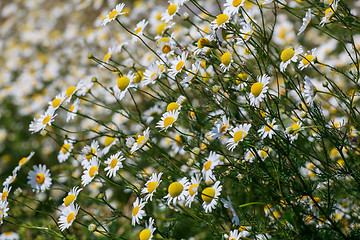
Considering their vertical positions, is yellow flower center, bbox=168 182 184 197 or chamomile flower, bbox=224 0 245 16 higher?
chamomile flower, bbox=224 0 245 16

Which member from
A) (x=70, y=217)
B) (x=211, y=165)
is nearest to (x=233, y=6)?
(x=211, y=165)

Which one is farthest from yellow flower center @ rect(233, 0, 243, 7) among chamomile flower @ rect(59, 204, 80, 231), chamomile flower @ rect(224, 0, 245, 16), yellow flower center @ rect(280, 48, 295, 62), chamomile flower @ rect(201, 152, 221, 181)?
chamomile flower @ rect(59, 204, 80, 231)

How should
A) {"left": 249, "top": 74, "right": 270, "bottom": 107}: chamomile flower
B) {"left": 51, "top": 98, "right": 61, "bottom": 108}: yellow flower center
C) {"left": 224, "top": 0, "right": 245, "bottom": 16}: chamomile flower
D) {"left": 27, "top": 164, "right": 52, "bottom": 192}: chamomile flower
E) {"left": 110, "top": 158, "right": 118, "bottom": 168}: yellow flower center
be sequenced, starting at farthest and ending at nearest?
{"left": 27, "top": 164, "right": 52, "bottom": 192}: chamomile flower < {"left": 51, "top": 98, "right": 61, "bottom": 108}: yellow flower center < {"left": 110, "top": 158, "right": 118, "bottom": 168}: yellow flower center < {"left": 224, "top": 0, "right": 245, "bottom": 16}: chamomile flower < {"left": 249, "top": 74, "right": 270, "bottom": 107}: chamomile flower

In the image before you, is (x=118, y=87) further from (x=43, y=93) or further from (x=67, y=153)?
(x=43, y=93)

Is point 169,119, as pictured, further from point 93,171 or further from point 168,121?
point 93,171

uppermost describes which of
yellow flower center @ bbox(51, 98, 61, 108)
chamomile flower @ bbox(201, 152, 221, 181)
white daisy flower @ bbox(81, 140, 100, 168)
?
yellow flower center @ bbox(51, 98, 61, 108)

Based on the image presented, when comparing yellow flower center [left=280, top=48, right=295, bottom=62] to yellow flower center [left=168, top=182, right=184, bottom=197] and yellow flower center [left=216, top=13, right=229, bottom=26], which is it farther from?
yellow flower center [left=168, top=182, right=184, bottom=197]

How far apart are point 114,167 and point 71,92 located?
462 mm

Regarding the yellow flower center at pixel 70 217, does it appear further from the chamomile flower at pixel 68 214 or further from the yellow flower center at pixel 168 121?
the yellow flower center at pixel 168 121

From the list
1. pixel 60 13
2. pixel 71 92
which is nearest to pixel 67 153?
pixel 71 92

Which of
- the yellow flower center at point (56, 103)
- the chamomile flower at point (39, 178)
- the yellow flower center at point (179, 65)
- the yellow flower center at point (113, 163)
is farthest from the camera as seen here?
the chamomile flower at point (39, 178)

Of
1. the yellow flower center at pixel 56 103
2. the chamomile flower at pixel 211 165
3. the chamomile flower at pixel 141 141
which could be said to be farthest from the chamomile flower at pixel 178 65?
the yellow flower center at pixel 56 103

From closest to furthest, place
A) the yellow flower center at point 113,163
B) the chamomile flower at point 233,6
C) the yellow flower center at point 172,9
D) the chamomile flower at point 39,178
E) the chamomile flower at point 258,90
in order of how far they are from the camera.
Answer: the chamomile flower at point 258,90 < the chamomile flower at point 233,6 < the yellow flower center at point 113,163 < the yellow flower center at point 172,9 < the chamomile flower at point 39,178

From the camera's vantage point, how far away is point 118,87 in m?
1.83
